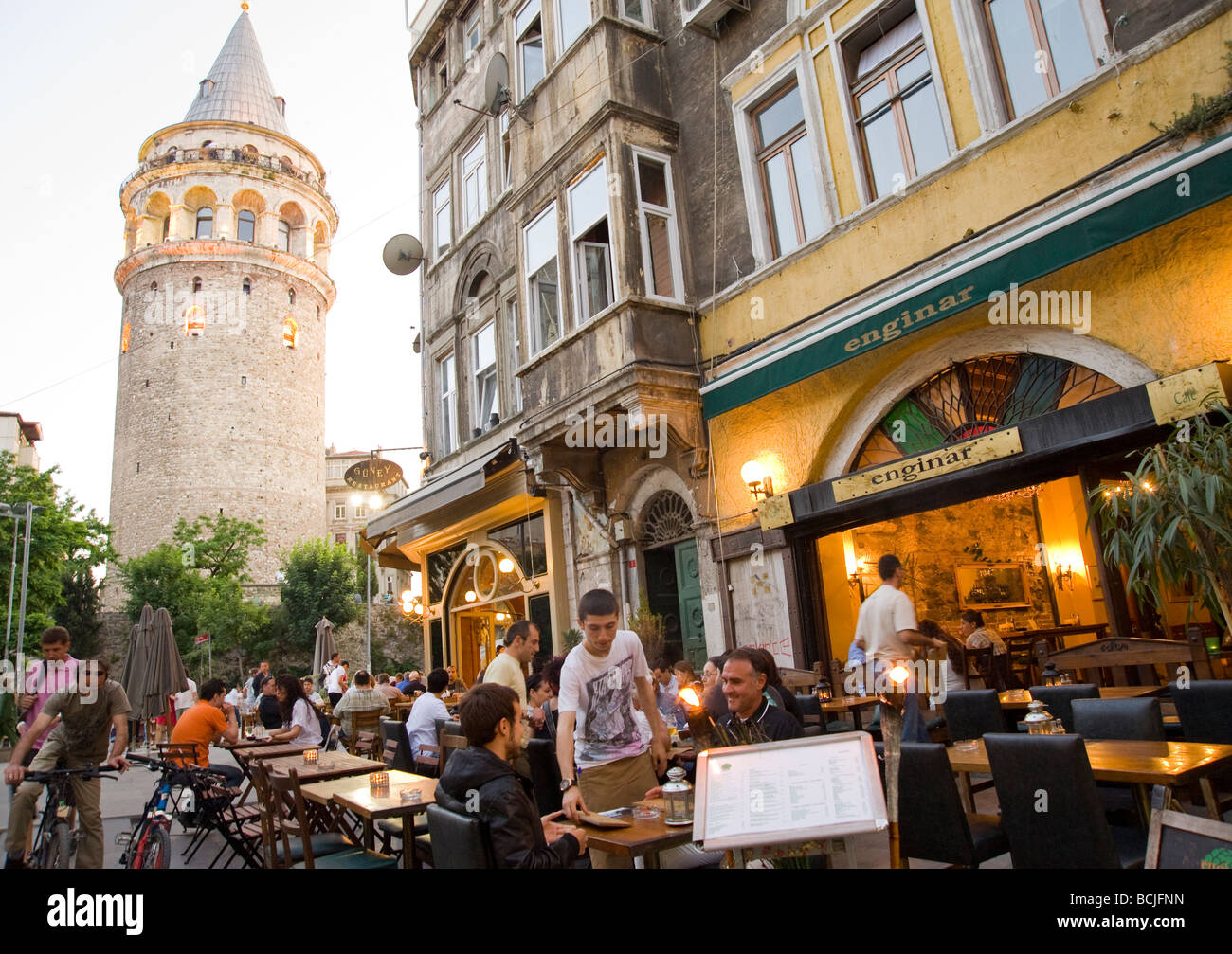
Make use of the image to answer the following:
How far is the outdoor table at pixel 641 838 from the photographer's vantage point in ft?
9.78

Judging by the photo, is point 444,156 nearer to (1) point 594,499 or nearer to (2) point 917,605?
(1) point 594,499

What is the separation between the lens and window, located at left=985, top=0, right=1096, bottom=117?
6.97 m

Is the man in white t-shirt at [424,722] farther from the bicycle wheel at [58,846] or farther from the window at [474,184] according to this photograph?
the window at [474,184]

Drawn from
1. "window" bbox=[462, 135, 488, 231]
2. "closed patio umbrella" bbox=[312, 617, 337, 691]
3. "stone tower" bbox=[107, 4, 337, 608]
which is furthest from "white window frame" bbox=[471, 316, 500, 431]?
"stone tower" bbox=[107, 4, 337, 608]

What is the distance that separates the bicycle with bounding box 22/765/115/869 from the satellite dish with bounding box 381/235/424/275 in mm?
13295

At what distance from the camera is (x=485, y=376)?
15.2 meters

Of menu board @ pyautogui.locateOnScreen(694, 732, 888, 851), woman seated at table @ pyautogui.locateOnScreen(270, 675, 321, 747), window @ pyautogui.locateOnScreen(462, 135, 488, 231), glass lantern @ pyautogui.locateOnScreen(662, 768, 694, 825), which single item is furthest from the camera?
window @ pyautogui.locateOnScreen(462, 135, 488, 231)

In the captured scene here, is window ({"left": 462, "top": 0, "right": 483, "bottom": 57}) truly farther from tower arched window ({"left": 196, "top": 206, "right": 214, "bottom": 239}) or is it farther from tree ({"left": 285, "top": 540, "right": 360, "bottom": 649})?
tower arched window ({"left": 196, "top": 206, "right": 214, "bottom": 239})

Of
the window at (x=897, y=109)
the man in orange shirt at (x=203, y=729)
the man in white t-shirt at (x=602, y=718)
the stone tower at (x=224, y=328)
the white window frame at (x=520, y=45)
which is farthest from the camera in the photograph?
the stone tower at (x=224, y=328)

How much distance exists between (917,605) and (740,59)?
7.57 meters

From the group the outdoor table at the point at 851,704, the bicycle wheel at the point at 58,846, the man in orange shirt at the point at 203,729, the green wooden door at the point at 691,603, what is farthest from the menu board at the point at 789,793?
the green wooden door at the point at 691,603

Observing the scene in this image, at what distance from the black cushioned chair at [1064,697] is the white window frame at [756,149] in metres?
5.34

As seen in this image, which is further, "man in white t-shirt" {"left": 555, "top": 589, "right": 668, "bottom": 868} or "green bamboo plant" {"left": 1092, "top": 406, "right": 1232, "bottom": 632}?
"green bamboo plant" {"left": 1092, "top": 406, "right": 1232, "bottom": 632}

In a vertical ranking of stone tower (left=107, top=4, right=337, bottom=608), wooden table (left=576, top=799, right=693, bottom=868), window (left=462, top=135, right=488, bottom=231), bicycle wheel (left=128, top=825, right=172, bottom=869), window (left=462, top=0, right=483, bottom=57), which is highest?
stone tower (left=107, top=4, right=337, bottom=608)
